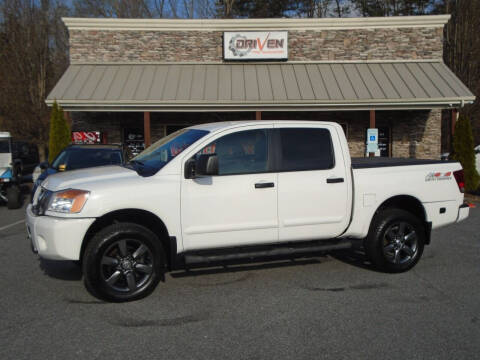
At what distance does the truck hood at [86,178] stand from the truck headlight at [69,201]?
0.07 meters

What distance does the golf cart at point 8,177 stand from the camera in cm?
1147

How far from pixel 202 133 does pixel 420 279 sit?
3.28 metres

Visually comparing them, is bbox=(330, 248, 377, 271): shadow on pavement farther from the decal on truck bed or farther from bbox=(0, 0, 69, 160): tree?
bbox=(0, 0, 69, 160): tree

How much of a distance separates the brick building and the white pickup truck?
10106mm

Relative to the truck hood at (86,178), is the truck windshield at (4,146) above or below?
above

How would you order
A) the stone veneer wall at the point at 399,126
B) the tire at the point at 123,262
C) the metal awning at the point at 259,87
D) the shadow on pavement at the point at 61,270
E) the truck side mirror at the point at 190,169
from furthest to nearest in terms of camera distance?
the stone veneer wall at the point at 399,126, the metal awning at the point at 259,87, the shadow on pavement at the point at 61,270, the truck side mirror at the point at 190,169, the tire at the point at 123,262

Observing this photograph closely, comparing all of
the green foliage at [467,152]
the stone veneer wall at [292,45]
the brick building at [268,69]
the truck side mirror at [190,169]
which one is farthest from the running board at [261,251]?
the stone veneer wall at [292,45]

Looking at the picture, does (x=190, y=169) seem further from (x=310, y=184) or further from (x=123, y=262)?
(x=310, y=184)

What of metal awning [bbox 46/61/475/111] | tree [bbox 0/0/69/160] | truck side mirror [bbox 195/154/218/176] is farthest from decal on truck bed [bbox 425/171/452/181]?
tree [bbox 0/0/69/160]

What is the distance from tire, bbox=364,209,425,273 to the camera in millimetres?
5672

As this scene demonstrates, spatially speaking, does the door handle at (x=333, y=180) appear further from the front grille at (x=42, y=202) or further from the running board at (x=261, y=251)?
the front grille at (x=42, y=202)

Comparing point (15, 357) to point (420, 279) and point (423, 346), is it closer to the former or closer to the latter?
point (423, 346)

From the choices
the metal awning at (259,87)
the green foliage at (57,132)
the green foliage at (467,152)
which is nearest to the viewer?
the green foliage at (467,152)

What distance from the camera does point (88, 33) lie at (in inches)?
691
